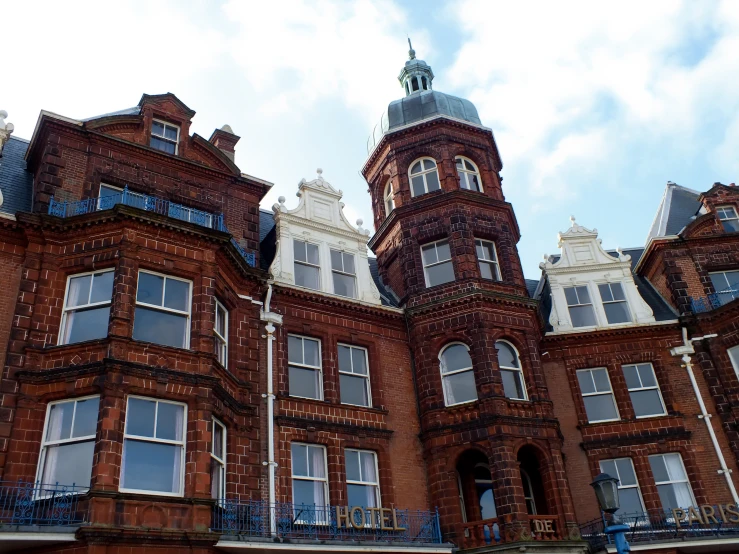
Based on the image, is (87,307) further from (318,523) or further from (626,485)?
(626,485)

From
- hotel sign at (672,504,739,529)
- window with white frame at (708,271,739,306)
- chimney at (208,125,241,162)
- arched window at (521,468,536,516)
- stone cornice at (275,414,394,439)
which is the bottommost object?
hotel sign at (672,504,739,529)

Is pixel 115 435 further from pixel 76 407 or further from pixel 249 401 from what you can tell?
pixel 249 401

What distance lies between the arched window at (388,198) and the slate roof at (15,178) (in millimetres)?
13645

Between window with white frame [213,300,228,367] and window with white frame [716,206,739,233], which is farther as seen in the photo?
window with white frame [716,206,739,233]

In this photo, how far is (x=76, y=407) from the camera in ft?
56.0

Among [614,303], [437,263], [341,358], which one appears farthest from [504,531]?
[614,303]

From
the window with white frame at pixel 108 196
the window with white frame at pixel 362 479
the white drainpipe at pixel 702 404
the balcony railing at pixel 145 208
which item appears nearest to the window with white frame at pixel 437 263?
the balcony railing at pixel 145 208

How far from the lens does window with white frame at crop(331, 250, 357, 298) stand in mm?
25047

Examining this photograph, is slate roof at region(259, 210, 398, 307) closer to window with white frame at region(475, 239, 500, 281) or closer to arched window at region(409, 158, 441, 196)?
window with white frame at region(475, 239, 500, 281)

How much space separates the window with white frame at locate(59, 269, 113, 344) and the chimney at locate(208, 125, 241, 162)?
8.49m

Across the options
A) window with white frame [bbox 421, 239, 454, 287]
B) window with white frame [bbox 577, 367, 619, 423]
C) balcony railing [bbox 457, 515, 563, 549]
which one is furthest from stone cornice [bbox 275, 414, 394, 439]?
window with white frame [bbox 577, 367, 619, 423]

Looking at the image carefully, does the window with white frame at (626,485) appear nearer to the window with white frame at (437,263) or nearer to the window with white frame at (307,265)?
the window with white frame at (437,263)

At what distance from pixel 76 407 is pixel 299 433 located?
654 centimetres

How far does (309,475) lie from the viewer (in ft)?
68.4
